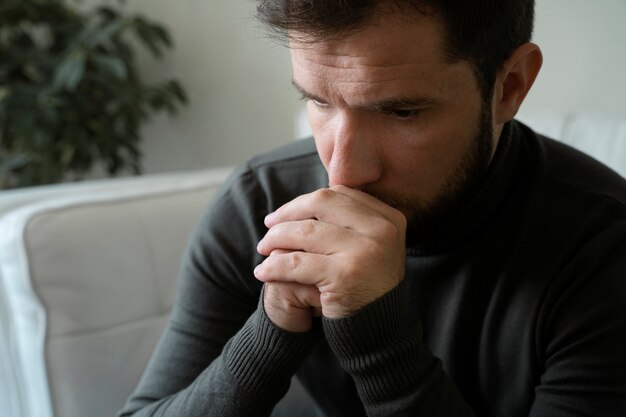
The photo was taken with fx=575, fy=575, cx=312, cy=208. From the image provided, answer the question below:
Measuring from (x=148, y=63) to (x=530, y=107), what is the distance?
1.87 meters

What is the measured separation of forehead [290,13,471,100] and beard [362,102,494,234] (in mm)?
127

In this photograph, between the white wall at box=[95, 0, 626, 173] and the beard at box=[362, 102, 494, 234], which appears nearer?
the beard at box=[362, 102, 494, 234]

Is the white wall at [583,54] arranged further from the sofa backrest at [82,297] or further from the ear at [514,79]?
the sofa backrest at [82,297]

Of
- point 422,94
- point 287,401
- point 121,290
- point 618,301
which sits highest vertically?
point 422,94

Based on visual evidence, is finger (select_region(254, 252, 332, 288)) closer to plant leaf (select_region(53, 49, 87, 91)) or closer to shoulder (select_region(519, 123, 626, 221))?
shoulder (select_region(519, 123, 626, 221))

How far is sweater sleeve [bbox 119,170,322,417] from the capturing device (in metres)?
0.78

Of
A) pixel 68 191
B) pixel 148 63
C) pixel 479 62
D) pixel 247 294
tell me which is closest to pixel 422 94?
pixel 479 62

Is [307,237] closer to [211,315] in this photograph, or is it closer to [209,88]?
[211,315]

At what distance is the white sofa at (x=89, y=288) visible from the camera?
3.39 ft

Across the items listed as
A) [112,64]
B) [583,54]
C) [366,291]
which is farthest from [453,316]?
[112,64]

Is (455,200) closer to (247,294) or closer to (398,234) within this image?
(398,234)

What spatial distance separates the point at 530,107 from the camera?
4.44 ft

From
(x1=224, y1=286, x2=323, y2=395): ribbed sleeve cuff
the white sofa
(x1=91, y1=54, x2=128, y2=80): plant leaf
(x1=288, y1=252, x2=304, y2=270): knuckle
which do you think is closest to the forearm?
(x1=224, y1=286, x2=323, y2=395): ribbed sleeve cuff

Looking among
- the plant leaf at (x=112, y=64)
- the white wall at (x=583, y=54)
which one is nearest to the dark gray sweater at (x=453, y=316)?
the white wall at (x=583, y=54)
